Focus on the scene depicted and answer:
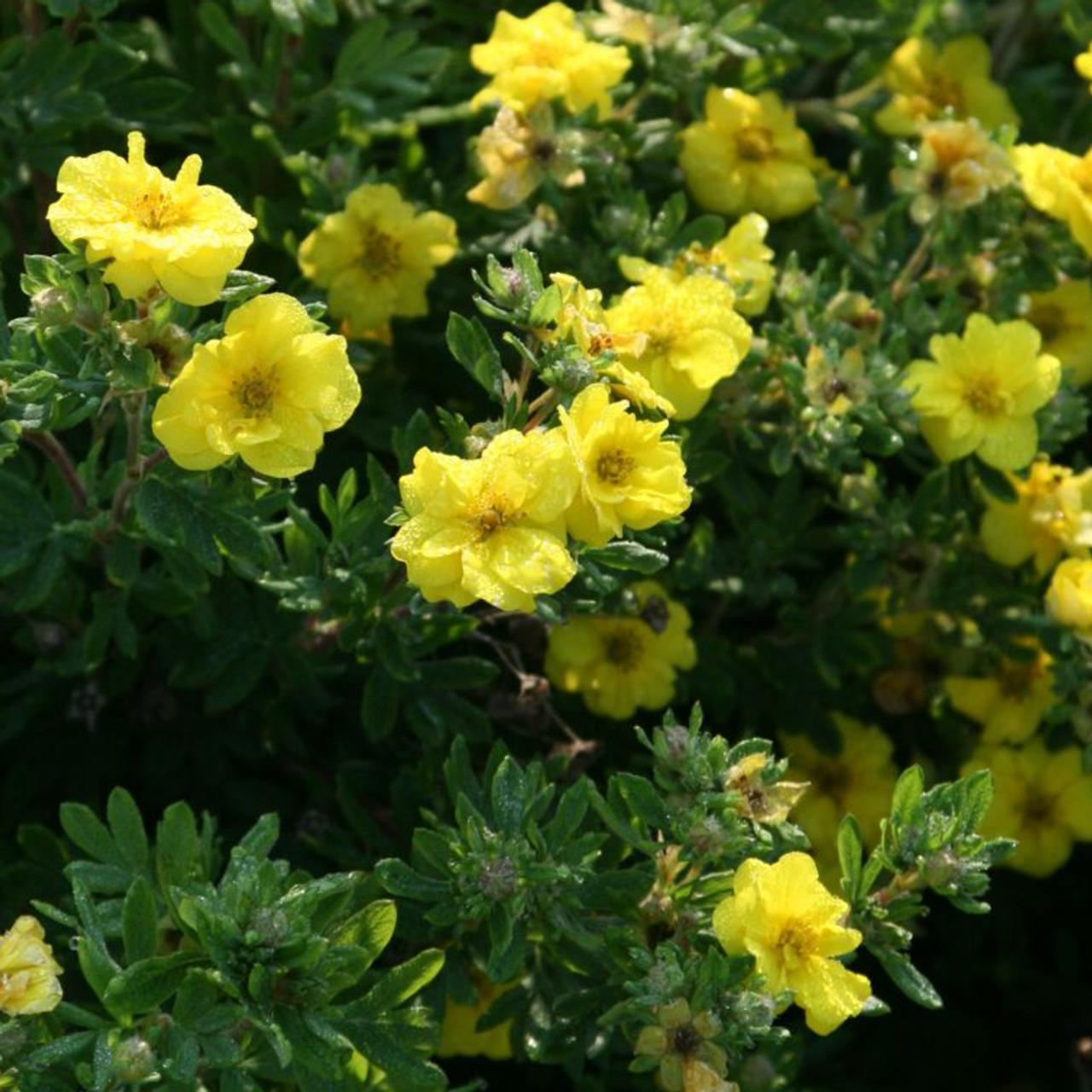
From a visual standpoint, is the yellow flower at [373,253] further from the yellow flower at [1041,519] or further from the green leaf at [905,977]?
the green leaf at [905,977]

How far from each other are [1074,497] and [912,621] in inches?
16.0

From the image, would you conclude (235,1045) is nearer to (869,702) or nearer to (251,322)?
(251,322)

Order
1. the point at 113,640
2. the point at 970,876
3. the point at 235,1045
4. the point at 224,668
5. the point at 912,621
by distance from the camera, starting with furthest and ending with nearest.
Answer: the point at 912,621, the point at 113,640, the point at 224,668, the point at 970,876, the point at 235,1045

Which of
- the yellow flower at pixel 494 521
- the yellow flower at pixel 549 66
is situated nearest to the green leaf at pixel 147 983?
the yellow flower at pixel 494 521

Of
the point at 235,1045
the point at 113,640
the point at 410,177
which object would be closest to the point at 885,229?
the point at 410,177

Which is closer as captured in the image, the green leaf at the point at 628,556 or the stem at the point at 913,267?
the green leaf at the point at 628,556

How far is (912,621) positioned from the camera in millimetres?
3248

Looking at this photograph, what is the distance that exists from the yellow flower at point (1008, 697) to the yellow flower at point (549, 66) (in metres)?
1.11

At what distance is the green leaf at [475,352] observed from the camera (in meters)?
2.31

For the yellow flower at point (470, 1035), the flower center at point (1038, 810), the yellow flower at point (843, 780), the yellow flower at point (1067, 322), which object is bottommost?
the yellow flower at point (470, 1035)

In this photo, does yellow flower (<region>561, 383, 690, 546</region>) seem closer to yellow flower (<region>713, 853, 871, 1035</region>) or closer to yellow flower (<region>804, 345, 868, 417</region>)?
yellow flower (<region>713, 853, 871, 1035</region>)

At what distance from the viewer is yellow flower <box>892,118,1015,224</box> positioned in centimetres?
290

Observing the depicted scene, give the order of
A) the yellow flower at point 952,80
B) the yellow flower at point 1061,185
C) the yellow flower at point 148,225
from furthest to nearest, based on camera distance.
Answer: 1. the yellow flower at point 952,80
2. the yellow flower at point 1061,185
3. the yellow flower at point 148,225

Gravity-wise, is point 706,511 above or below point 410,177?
below
